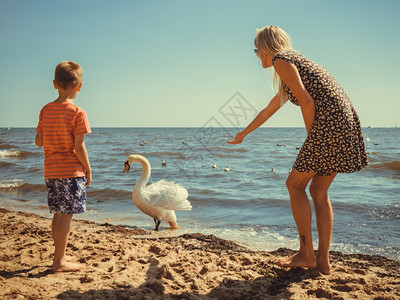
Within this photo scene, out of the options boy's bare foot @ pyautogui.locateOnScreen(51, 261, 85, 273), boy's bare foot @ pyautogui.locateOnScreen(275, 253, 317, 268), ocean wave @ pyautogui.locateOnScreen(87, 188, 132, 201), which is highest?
boy's bare foot @ pyautogui.locateOnScreen(275, 253, 317, 268)

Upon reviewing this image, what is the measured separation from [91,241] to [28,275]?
3.76ft

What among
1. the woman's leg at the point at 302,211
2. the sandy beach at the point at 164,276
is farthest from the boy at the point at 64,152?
the woman's leg at the point at 302,211

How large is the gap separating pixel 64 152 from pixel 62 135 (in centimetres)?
15

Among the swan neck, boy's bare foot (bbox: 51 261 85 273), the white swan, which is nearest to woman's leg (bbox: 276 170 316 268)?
boy's bare foot (bbox: 51 261 85 273)

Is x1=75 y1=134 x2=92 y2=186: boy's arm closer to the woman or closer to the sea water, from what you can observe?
the woman

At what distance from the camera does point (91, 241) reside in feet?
13.0

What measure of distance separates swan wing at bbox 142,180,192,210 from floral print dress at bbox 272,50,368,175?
3.74 metres

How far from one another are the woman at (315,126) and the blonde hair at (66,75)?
1.56 m

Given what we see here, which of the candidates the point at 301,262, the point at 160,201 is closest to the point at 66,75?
the point at 301,262

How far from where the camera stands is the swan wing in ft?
20.3

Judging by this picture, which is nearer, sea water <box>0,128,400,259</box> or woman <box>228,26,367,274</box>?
woman <box>228,26,367,274</box>

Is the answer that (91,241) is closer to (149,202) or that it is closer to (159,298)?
(159,298)

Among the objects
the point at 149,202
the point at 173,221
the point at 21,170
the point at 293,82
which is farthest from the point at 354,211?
the point at 21,170

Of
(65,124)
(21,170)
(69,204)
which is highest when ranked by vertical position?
(65,124)
